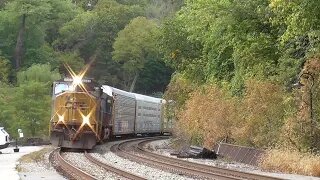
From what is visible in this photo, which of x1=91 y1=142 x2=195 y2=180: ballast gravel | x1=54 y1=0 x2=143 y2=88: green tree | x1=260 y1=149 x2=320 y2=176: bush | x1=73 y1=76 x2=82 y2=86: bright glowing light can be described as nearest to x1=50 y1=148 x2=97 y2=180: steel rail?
x1=91 y1=142 x2=195 y2=180: ballast gravel

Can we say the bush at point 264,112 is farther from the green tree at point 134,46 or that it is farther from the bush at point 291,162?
the green tree at point 134,46

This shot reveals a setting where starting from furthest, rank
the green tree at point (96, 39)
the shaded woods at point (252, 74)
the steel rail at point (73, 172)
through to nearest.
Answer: the green tree at point (96, 39) → the shaded woods at point (252, 74) → the steel rail at point (73, 172)

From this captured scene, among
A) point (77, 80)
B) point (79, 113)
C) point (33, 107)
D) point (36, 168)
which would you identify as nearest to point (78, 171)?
point (36, 168)

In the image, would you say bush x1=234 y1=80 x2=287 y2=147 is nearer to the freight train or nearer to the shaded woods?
the shaded woods

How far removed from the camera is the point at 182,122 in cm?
3594

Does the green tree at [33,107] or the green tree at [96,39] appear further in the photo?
the green tree at [96,39]

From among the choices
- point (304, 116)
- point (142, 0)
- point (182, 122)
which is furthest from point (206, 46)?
point (142, 0)

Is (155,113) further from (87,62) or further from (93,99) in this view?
(87,62)

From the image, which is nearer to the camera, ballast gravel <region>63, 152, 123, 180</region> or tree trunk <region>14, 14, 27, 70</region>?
ballast gravel <region>63, 152, 123, 180</region>

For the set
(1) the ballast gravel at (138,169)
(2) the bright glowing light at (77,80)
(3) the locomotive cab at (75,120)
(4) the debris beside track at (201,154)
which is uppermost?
(2) the bright glowing light at (77,80)

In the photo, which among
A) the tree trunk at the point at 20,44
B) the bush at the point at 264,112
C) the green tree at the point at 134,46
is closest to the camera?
the bush at the point at 264,112

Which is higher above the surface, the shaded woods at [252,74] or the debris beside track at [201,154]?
the shaded woods at [252,74]

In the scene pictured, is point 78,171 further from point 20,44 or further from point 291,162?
point 20,44

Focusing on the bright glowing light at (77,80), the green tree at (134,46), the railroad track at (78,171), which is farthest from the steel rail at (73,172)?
the green tree at (134,46)
